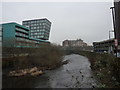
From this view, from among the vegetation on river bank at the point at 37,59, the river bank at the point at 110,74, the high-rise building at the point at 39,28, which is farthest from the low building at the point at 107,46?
the high-rise building at the point at 39,28

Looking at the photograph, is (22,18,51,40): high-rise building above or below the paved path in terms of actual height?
above

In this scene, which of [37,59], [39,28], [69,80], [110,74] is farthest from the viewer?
[39,28]

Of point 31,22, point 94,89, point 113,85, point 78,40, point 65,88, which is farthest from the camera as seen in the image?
point 78,40

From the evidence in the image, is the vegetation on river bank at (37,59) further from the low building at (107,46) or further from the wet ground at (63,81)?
the low building at (107,46)

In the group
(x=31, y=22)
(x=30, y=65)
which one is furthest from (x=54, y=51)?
(x=31, y=22)

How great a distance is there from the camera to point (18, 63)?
23328 millimetres

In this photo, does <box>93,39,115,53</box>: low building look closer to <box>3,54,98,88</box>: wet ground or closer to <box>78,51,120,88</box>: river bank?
<box>78,51,120,88</box>: river bank

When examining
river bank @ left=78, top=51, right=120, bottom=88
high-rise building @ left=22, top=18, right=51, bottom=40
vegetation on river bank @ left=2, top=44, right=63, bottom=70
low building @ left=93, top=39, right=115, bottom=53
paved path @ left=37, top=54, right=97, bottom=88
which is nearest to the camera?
river bank @ left=78, top=51, right=120, bottom=88

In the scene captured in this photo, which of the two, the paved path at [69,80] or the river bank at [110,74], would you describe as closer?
the river bank at [110,74]

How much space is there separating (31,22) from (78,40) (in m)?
59.0

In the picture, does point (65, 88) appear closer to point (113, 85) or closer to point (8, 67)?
point (113, 85)

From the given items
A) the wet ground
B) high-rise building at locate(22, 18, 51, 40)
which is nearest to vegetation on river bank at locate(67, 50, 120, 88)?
the wet ground

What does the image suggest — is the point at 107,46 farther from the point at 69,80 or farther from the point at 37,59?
the point at 69,80

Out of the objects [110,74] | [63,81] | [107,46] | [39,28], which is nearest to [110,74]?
[110,74]
